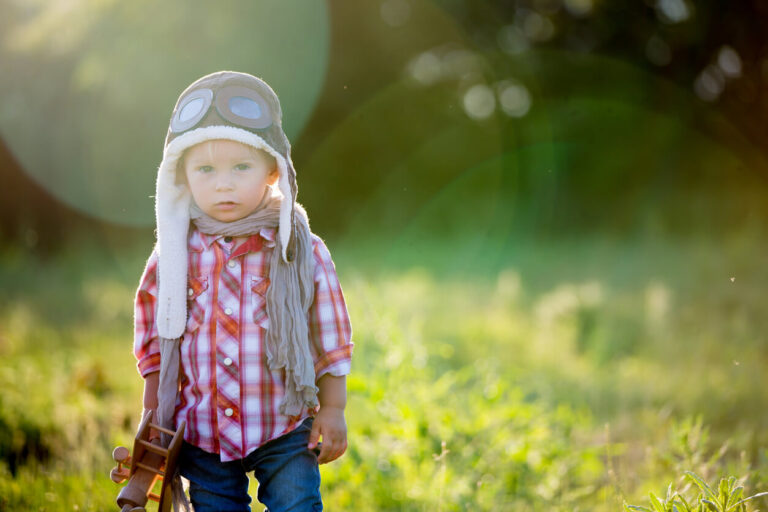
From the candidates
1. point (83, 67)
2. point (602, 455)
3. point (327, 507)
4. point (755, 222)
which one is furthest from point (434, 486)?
point (83, 67)

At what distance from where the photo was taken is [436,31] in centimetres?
1565

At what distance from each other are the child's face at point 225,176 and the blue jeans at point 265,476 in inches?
27.1

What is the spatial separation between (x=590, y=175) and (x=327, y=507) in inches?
538

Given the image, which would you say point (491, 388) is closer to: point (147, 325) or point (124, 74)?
point (147, 325)

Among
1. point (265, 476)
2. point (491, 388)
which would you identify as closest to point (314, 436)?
point (265, 476)

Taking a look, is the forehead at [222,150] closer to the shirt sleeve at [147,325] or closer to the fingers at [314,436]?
the shirt sleeve at [147,325]

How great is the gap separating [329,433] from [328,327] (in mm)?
312

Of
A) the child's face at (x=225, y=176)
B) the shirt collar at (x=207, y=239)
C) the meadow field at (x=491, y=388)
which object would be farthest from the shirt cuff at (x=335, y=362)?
the meadow field at (x=491, y=388)

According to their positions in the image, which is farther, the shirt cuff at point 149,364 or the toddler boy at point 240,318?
the shirt cuff at point 149,364

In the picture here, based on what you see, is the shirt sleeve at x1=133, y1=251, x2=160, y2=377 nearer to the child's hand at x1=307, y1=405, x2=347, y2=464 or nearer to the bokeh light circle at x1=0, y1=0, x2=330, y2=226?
the child's hand at x1=307, y1=405, x2=347, y2=464

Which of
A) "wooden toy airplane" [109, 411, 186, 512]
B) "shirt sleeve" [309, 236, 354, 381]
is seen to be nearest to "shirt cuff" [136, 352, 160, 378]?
"wooden toy airplane" [109, 411, 186, 512]

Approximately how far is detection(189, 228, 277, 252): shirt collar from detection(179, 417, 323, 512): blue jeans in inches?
22.3

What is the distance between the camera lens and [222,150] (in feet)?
6.88

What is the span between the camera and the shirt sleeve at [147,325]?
224 cm
